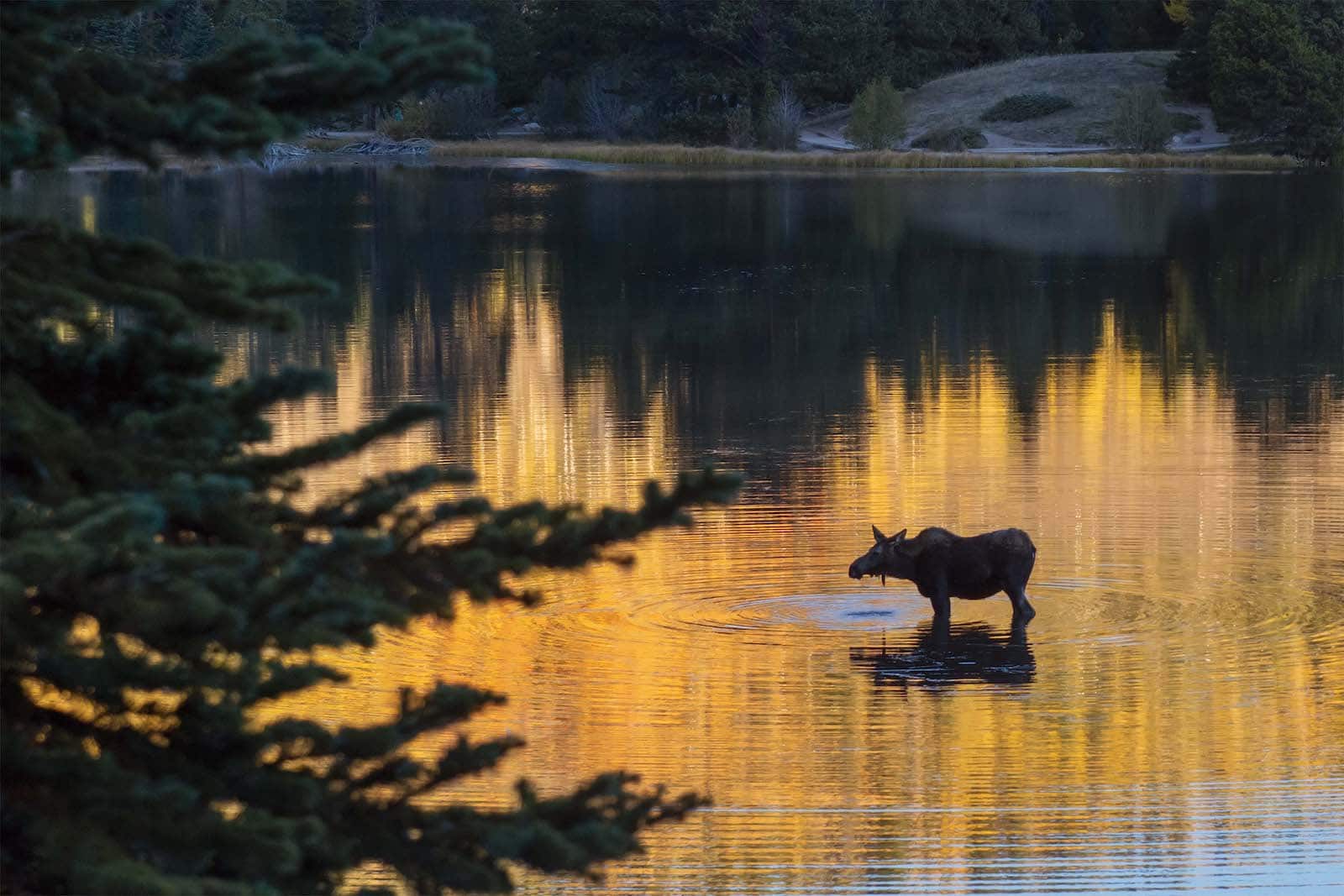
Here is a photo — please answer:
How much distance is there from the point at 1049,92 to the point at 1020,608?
86001mm

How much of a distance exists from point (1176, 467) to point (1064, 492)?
1772 millimetres

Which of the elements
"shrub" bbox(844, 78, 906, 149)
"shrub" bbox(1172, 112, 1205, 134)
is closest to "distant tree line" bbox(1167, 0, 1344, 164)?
"shrub" bbox(1172, 112, 1205, 134)

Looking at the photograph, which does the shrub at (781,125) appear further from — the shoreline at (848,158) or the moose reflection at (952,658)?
the moose reflection at (952,658)

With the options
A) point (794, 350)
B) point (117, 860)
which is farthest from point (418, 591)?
point (794, 350)

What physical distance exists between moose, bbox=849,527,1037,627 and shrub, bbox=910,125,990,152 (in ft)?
261

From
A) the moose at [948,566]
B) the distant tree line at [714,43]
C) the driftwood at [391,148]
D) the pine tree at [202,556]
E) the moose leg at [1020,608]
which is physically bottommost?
the moose leg at [1020,608]

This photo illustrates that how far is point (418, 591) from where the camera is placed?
6.19 meters

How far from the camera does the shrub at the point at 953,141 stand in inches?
3696

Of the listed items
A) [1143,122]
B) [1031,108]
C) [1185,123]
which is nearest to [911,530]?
[1143,122]

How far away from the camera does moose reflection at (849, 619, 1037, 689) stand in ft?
46.7

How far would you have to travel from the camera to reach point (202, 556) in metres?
5.44

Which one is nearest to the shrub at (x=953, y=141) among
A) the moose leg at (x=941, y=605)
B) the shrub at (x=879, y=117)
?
the shrub at (x=879, y=117)

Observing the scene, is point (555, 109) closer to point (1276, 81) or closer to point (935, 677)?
point (1276, 81)

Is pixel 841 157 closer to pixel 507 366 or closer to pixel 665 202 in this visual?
pixel 665 202
